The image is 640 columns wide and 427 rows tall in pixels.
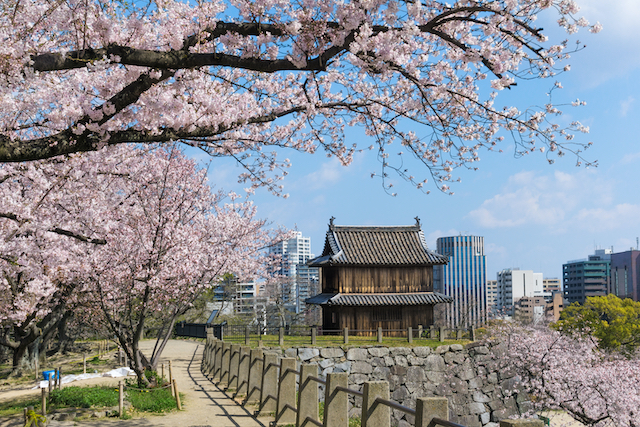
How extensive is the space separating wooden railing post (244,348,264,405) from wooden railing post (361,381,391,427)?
5.90 meters

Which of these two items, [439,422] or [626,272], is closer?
[439,422]

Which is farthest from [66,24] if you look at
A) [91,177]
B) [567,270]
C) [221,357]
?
[567,270]

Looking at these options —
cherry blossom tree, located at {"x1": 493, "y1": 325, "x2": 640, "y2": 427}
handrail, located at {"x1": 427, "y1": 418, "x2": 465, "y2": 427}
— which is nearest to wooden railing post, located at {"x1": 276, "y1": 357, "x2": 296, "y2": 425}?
handrail, located at {"x1": 427, "y1": 418, "x2": 465, "y2": 427}

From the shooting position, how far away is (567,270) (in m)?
132

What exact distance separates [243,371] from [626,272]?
378 feet

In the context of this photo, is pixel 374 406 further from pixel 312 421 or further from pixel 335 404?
pixel 312 421

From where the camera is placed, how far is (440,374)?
26781 millimetres

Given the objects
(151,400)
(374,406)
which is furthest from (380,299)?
(374,406)

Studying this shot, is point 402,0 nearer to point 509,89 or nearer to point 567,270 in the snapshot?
point 509,89

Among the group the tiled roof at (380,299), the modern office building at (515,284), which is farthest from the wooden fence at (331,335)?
the modern office building at (515,284)

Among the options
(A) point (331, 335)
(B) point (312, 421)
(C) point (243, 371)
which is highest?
(B) point (312, 421)

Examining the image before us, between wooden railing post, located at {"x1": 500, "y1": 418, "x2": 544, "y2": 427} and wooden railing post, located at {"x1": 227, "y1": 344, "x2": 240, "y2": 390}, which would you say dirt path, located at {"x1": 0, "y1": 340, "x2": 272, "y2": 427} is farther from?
wooden railing post, located at {"x1": 500, "y1": 418, "x2": 544, "y2": 427}

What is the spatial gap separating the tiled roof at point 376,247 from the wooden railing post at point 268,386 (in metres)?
22.0

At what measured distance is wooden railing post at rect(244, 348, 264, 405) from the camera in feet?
38.8
